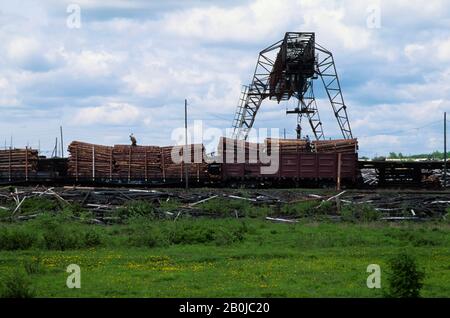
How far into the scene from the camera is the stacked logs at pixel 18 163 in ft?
132

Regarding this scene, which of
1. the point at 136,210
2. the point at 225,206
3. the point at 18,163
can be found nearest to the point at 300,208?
the point at 225,206

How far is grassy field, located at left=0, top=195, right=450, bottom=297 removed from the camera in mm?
14359

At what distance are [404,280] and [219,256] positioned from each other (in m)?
7.22

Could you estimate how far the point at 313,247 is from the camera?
20828mm

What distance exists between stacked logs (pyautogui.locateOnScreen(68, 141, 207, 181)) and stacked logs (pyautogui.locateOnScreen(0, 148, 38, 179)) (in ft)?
8.10

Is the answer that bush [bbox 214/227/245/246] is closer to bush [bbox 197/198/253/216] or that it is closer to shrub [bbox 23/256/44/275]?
shrub [bbox 23/256/44/275]

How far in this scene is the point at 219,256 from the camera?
18797mm

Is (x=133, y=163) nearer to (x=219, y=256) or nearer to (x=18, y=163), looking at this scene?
(x=18, y=163)

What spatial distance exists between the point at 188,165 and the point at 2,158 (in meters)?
11.3

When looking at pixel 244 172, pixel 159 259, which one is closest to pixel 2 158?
pixel 244 172

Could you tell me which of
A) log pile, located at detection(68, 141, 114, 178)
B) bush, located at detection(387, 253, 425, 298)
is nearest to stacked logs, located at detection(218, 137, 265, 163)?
log pile, located at detection(68, 141, 114, 178)

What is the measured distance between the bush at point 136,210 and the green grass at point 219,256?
825mm

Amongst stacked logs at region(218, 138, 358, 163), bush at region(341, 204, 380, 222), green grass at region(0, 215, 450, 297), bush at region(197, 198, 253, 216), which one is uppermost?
stacked logs at region(218, 138, 358, 163)

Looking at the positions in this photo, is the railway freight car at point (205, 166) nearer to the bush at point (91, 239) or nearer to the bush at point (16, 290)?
the bush at point (91, 239)
